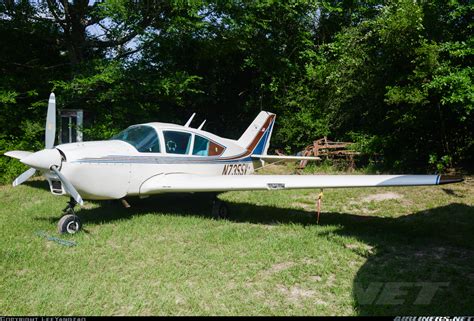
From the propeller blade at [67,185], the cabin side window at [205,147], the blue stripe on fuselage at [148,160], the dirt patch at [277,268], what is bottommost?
the dirt patch at [277,268]

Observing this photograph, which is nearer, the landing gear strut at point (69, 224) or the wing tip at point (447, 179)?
the wing tip at point (447, 179)

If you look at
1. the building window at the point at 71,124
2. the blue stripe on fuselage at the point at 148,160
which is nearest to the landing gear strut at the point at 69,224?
the blue stripe on fuselage at the point at 148,160

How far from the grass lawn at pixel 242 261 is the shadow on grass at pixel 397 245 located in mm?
20

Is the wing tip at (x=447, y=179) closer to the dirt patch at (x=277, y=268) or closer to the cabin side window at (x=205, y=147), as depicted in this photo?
the dirt patch at (x=277, y=268)

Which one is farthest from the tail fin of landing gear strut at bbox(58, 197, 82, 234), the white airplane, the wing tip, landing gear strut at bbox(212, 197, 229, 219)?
the wing tip

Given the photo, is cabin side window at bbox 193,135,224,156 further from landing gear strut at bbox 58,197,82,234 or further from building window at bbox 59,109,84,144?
building window at bbox 59,109,84,144

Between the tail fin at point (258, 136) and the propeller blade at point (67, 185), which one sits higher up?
the tail fin at point (258, 136)

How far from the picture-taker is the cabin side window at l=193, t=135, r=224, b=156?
8.38m

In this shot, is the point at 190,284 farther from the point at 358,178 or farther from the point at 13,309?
the point at 358,178

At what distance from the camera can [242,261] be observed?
5199 millimetres

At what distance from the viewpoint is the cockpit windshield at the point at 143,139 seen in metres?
7.48

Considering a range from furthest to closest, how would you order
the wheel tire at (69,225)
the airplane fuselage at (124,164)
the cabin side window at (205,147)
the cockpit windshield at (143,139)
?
the cabin side window at (205,147)
the cockpit windshield at (143,139)
the airplane fuselage at (124,164)
the wheel tire at (69,225)

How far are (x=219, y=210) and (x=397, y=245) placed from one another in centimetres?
336

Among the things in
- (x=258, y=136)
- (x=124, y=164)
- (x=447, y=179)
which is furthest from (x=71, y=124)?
(x=447, y=179)
